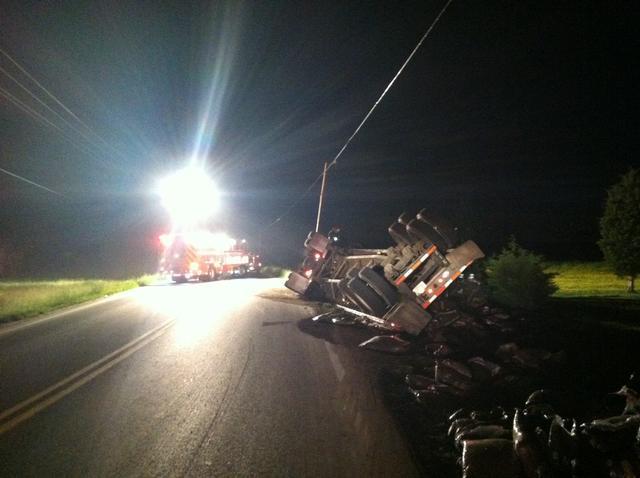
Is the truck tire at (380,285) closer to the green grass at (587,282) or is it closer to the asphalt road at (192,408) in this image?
the asphalt road at (192,408)

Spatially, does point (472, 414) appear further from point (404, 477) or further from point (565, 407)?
point (404, 477)

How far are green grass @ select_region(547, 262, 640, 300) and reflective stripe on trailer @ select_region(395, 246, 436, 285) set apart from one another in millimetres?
13625

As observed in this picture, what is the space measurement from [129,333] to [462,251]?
25.6 feet

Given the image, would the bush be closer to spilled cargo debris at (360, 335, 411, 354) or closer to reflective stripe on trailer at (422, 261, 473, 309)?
reflective stripe on trailer at (422, 261, 473, 309)

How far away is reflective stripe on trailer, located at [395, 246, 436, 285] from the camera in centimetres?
991

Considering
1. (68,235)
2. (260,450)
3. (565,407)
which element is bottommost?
(565,407)

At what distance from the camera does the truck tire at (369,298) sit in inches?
422

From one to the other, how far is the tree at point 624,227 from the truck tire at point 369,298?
18979 millimetres

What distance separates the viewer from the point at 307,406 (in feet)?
17.1

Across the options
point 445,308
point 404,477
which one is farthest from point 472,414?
point 445,308

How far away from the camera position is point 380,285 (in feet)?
34.7

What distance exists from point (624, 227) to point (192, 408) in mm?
25580

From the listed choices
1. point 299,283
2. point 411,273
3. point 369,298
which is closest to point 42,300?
point 299,283

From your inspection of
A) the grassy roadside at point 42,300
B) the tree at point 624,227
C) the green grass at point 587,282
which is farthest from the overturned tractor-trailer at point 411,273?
the tree at point 624,227
